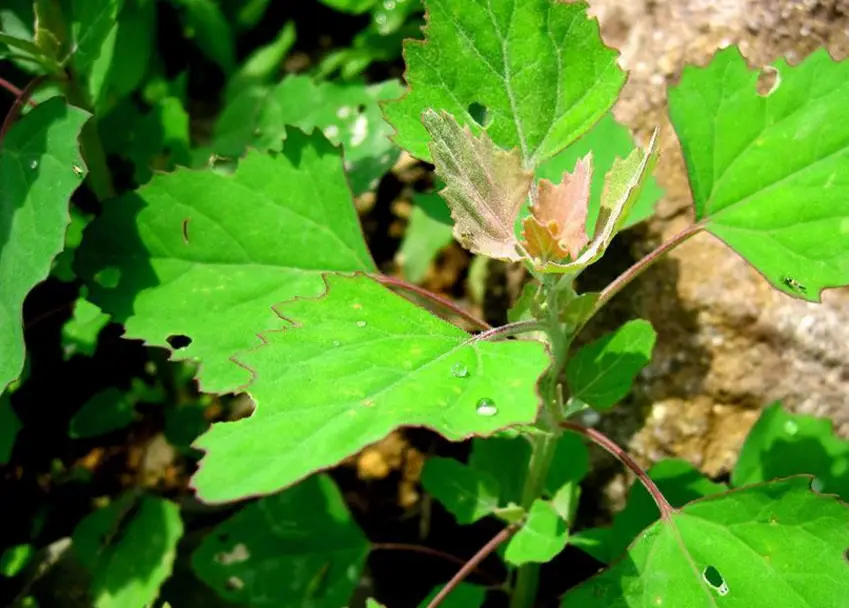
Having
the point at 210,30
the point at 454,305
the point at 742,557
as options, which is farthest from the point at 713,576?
the point at 210,30

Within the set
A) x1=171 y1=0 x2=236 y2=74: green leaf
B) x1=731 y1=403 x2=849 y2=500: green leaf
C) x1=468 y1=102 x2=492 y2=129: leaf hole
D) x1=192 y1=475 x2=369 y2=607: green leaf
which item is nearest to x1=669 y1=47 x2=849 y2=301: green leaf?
x1=468 y1=102 x2=492 y2=129: leaf hole

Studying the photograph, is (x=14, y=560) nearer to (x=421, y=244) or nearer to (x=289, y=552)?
(x=289, y=552)

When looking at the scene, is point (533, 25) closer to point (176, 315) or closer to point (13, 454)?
point (176, 315)

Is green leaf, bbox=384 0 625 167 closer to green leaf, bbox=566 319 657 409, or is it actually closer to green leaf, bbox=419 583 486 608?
green leaf, bbox=566 319 657 409

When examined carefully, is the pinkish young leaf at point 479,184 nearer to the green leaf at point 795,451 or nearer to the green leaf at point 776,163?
the green leaf at point 776,163

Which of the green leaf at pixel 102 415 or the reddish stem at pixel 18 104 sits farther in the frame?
the green leaf at pixel 102 415

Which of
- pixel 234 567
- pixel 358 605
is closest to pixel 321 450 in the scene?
pixel 234 567

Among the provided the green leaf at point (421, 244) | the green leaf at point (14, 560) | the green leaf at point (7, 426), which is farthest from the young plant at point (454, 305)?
the green leaf at point (421, 244)
